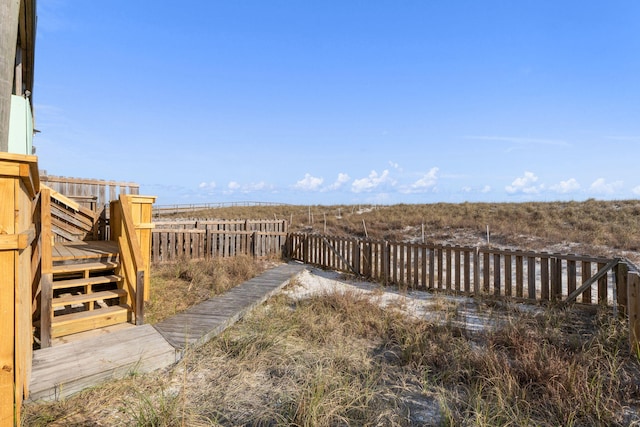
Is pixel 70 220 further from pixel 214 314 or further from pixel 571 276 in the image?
pixel 571 276

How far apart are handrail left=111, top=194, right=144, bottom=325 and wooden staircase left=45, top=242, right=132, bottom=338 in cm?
22

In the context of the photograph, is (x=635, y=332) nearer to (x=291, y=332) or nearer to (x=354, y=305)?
(x=354, y=305)

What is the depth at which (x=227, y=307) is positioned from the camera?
18.9ft

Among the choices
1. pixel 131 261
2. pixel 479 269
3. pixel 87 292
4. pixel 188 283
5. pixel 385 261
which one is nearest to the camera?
pixel 87 292

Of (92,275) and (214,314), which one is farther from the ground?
(92,275)

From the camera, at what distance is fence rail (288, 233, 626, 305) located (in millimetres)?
6188

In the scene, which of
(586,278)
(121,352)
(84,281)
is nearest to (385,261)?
(586,278)

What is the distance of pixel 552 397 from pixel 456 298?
4.37 meters

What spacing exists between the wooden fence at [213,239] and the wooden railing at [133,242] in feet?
14.2

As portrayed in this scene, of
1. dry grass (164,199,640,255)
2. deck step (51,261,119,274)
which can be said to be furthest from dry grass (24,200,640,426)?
dry grass (164,199,640,255)

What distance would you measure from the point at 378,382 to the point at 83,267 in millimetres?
4432

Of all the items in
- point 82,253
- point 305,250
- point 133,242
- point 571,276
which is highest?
point 133,242

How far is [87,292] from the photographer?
4863mm

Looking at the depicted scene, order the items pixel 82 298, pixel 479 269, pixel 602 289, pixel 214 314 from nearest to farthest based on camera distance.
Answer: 1. pixel 82 298
2. pixel 214 314
3. pixel 602 289
4. pixel 479 269
